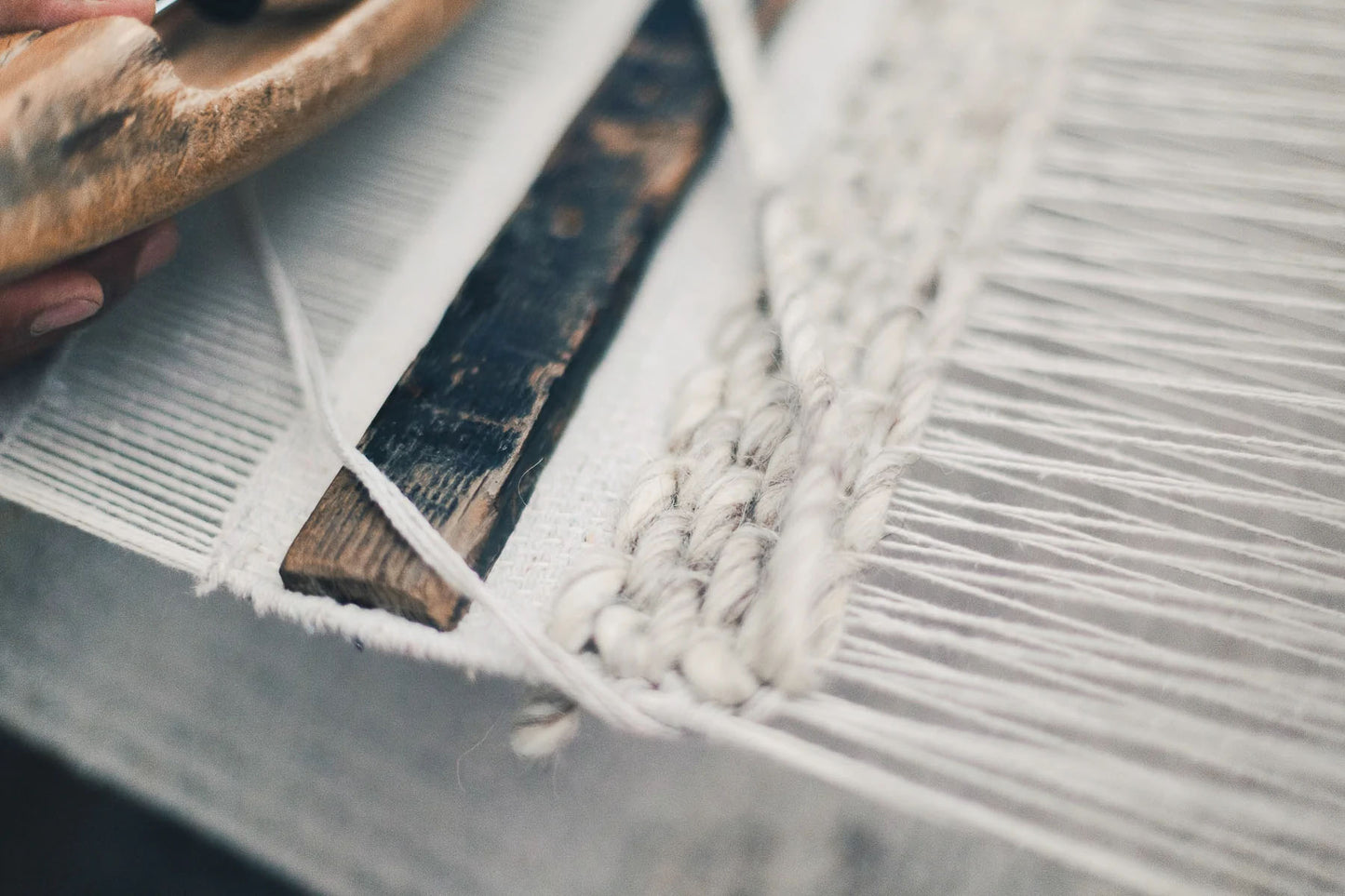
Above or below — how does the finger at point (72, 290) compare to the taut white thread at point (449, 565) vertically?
below

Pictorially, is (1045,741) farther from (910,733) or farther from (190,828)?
(190,828)

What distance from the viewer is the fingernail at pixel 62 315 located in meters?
0.47

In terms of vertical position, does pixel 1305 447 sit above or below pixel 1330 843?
above

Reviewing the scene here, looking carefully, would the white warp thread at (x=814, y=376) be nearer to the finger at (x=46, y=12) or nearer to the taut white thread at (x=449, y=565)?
the taut white thread at (x=449, y=565)

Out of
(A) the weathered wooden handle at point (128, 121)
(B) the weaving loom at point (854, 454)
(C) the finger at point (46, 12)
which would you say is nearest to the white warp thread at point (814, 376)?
(B) the weaving loom at point (854, 454)

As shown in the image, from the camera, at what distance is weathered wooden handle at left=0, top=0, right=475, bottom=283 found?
0.42m

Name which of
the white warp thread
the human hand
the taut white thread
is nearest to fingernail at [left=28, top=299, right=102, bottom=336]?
the human hand

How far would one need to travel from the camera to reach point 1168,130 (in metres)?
0.70

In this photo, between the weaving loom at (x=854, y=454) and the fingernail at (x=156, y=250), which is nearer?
the weaving loom at (x=854, y=454)

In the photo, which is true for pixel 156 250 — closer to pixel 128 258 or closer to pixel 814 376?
pixel 128 258

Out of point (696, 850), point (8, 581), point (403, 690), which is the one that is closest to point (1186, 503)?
point (696, 850)

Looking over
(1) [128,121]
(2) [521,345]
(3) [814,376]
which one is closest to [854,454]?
(3) [814,376]

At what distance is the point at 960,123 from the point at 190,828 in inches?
32.5

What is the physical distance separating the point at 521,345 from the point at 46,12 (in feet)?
1.10
